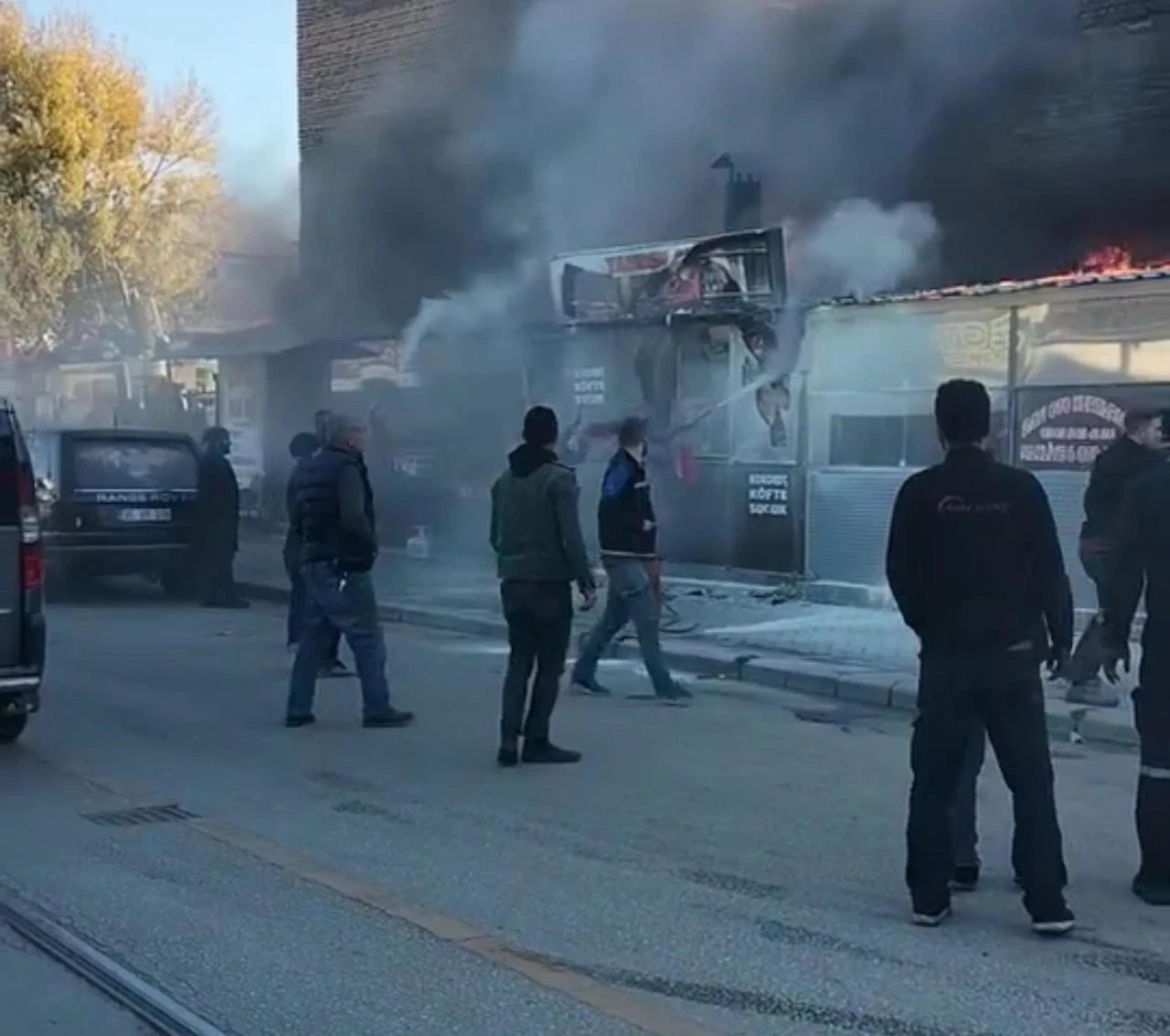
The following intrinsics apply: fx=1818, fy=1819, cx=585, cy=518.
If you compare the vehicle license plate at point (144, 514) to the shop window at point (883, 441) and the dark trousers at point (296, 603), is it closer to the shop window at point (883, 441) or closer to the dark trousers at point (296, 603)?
the dark trousers at point (296, 603)

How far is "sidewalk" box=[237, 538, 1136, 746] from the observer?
9930 mm

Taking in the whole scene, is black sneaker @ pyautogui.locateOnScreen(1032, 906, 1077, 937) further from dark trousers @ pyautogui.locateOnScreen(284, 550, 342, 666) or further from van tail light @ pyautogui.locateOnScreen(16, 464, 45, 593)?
dark trousers @ pyautogui.locateOnScreen(284, 550, 342, 666)

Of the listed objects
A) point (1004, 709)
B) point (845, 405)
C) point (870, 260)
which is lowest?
point (1004, 709)

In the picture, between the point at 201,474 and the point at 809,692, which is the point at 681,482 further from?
the point at 809,692

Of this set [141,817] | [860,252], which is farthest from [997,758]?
[860,252]

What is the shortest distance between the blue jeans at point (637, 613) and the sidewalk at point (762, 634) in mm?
1038

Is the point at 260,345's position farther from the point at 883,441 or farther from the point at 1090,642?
the point at 1090,642

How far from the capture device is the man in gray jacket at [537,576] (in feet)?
25.5

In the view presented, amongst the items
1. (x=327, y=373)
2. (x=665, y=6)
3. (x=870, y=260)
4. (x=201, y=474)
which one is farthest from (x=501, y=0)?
(x=201, y=474)

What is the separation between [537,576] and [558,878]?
2.07m

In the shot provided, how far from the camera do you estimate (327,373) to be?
803 inches

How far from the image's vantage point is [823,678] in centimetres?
1037

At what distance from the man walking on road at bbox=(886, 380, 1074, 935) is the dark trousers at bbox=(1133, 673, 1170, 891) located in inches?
19.8

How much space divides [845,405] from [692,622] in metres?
2.14
